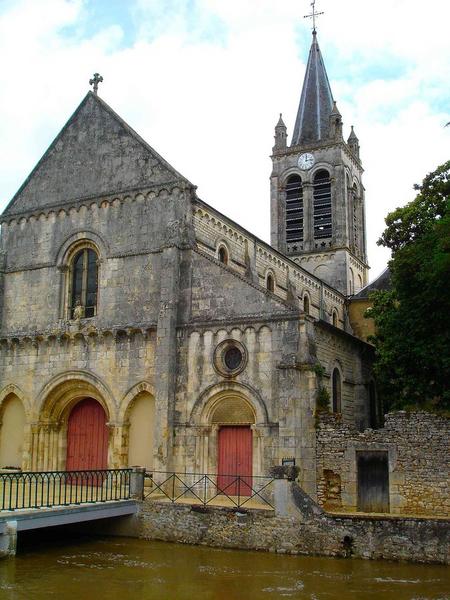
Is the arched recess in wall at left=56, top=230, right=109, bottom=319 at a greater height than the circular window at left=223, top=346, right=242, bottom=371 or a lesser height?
greater

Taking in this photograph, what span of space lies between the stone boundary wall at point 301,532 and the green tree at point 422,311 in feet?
14.0

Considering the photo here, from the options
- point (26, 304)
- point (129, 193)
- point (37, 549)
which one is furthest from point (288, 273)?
point (37, 549)

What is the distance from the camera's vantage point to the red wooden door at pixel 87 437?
2355cm

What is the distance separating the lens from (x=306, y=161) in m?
44.5

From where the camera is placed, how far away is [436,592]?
520 inches

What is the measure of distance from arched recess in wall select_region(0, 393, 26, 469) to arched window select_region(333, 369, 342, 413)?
11.5 m

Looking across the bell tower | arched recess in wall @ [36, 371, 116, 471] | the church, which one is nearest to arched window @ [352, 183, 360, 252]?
the bell tower

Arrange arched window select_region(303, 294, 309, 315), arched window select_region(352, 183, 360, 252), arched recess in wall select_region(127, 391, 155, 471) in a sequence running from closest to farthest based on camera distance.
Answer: arched recess in wall select_region(127, 391, 155, 471), arched window select_region(303, 294, 309, 315), arched window select_region(352, 183, 360, 252)

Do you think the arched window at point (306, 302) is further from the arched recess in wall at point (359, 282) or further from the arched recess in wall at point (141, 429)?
the arched recess in wall at point (141, 429)

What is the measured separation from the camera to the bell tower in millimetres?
42156

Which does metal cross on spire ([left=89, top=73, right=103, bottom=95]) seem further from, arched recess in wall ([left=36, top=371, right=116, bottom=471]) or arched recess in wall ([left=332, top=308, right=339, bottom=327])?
arched recess in wall ([left=332, top=308, right=339, bottom=327])

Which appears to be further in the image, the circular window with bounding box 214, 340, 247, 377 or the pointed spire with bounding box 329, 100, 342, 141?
the pointed spire with bounding box 329, 100, 342, 141

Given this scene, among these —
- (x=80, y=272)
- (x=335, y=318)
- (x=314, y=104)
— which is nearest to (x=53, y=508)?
(x=80, y=272)

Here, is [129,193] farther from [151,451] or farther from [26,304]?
[151,451]
